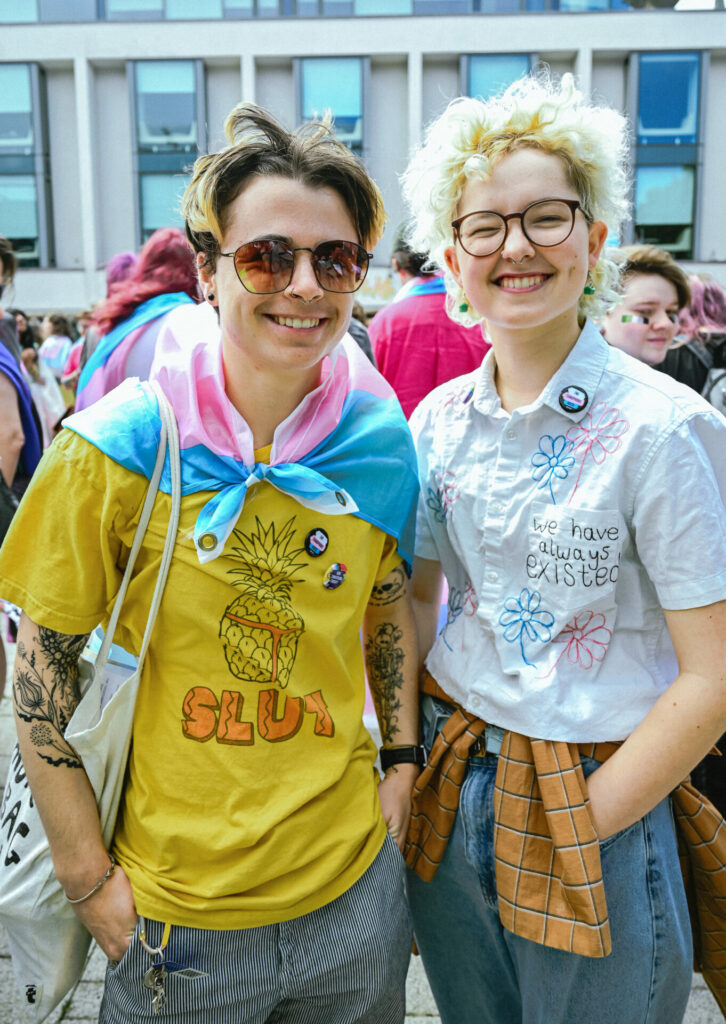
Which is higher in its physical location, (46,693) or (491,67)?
(491,67)

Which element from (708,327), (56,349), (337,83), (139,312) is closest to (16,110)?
(337,83)

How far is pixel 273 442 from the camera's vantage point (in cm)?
159

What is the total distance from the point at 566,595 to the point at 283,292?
724 mm

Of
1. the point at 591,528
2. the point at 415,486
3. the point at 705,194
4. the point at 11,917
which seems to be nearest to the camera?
the point at 591,528

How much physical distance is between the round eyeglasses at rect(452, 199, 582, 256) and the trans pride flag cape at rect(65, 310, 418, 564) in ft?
1.20

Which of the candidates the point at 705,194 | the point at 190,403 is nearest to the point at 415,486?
the point at 190,403

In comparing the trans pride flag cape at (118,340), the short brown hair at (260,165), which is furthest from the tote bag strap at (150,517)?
the trans pride flag cape at (118,340)

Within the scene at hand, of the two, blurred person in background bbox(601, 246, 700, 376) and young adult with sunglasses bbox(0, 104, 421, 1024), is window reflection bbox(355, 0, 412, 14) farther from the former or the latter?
young adult with sunglasses bbox(0, 104, 421, 1024)

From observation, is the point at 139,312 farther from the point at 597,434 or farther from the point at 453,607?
the point at 597,434

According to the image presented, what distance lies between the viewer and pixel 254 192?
1512 mm

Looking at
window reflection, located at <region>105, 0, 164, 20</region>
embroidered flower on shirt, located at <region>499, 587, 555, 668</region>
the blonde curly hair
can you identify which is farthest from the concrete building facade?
embroidered flower on shirt, located at <region>499, 587, 555, 668</region>

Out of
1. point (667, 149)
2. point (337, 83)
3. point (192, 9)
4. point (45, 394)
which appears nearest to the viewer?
point (45, 394)

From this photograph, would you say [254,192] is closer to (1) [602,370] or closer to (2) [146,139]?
(1) [602,370]

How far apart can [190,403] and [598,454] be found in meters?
0.72
